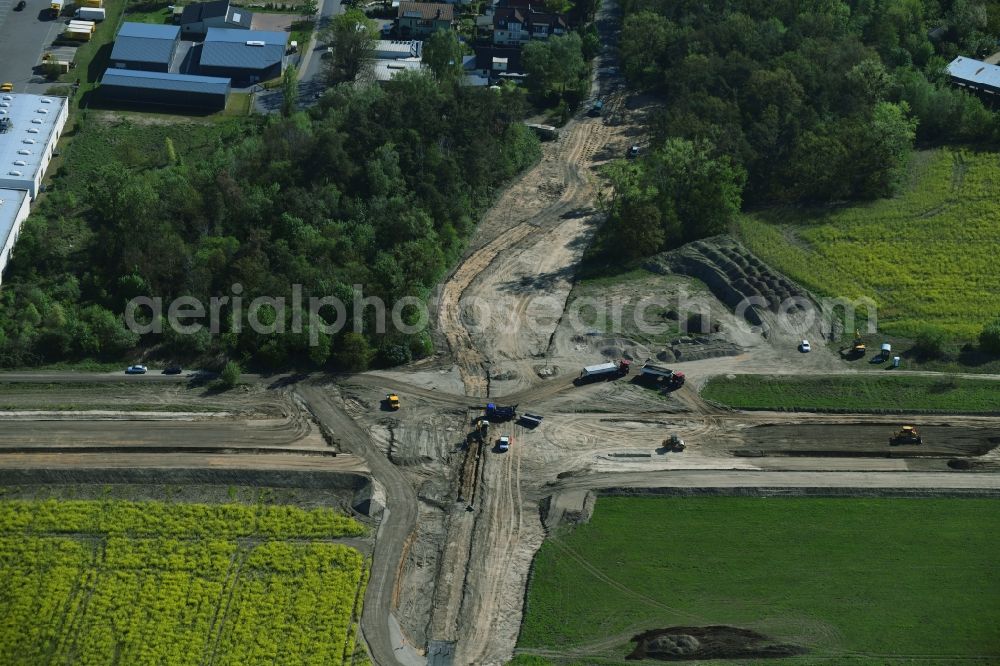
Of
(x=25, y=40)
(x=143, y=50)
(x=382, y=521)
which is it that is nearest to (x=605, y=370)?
(x=382, y=521)

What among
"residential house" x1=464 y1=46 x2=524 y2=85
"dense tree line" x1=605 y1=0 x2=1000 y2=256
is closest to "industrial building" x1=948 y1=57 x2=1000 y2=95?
"dense tree line" x1=605 y1=0 x2=1000 y2=256

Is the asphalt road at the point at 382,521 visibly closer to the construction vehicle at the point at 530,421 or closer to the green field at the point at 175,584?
the green field at the point at 175,584

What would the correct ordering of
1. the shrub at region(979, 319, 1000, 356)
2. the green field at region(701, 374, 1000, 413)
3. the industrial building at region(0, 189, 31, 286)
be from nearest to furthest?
1. the green field at region(701, 374, 1000, 413)
2. the shrub at region(979, 319, 1000, 356)
3. the industrial building at region(0, 189, 31, 286)

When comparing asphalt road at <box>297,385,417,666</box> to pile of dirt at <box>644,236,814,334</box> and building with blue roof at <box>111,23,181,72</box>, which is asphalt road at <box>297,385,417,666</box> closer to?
pile of dirt at <box>644,236,814,334</box>

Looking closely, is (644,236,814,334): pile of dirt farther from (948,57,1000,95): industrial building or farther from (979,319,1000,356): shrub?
(948,57,1000,95): industrial building

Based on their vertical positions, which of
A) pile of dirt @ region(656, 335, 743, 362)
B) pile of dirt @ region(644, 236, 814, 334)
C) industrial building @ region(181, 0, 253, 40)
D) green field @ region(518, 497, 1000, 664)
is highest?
industrial building @ region(181, 0, 253, 40)

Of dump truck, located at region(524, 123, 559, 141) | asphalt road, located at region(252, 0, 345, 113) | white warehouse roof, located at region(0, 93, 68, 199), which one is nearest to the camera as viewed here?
white warehouse roof, located at region(0, 93, 68, 199)

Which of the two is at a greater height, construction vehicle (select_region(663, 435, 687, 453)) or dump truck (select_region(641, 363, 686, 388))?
dump truck (select_region(641, 363, 686, 388))

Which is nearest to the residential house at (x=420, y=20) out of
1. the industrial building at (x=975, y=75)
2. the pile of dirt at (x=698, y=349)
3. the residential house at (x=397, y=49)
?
the residential house at (x=397, y=49)

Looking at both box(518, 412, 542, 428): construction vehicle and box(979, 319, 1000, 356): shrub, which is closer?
box(518, 412, 542, 428): construction vehicle
